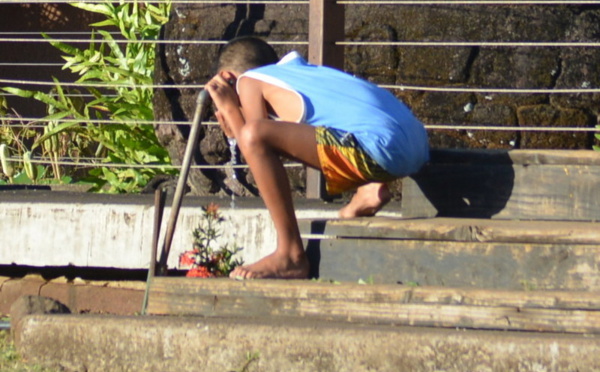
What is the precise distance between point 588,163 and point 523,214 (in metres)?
0.27

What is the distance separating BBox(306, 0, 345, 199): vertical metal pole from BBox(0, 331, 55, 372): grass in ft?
4.36

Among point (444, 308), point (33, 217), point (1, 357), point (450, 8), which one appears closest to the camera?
point (444, 308)

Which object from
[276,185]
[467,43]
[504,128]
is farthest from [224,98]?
[504,128]

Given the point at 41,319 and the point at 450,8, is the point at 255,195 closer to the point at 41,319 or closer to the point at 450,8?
the point at 450,8

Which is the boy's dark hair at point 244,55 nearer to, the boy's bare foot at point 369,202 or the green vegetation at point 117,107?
the boy's bare foot at point 369,202

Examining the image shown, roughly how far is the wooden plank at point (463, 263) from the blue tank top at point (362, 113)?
312 millimetres

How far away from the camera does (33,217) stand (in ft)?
15.1

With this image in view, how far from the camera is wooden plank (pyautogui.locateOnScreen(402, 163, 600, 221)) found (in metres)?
3.71

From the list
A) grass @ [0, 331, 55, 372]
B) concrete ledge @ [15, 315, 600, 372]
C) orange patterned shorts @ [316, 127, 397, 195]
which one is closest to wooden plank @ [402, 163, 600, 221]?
orange patterned shorts @ [316, 127, 397, 195]

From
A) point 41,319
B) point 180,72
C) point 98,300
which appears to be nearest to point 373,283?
point 41,319

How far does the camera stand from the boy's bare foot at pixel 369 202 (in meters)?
3.84

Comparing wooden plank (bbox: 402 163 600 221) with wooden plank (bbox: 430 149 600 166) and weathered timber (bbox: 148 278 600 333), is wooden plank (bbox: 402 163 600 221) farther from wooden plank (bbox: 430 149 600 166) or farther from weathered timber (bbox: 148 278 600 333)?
weathered timber (bbox: 148 278 600 333)

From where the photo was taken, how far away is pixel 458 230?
11.0ft

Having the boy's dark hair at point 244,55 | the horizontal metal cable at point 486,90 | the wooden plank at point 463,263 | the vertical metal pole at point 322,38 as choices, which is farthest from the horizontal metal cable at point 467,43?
the wooden plank at point 463,263
